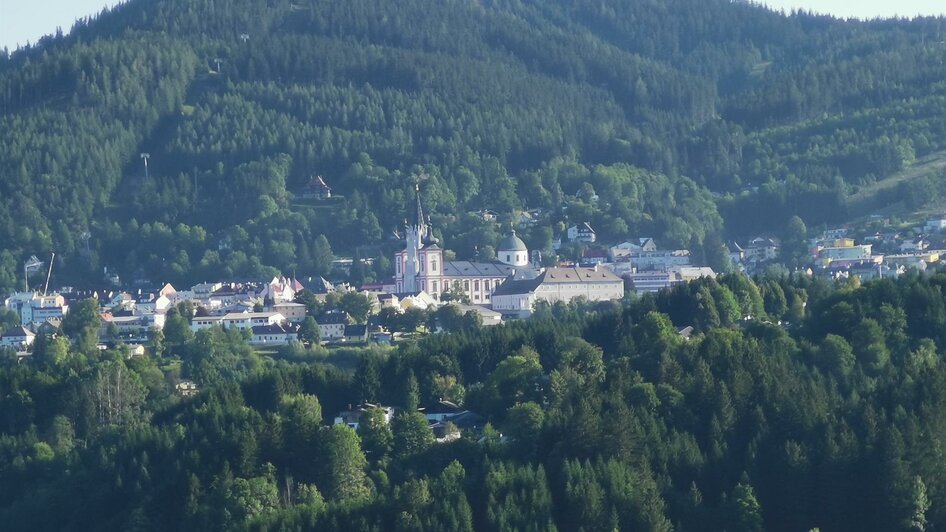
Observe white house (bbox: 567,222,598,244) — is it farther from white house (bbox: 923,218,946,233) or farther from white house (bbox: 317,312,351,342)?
white house (bbox: 317,312,351,342)

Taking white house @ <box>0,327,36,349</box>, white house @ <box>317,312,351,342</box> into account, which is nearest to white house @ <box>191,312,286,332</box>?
white house @ <box>317,312,351,342</box>

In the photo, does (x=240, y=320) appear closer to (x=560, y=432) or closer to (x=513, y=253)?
(x=513, y=253)

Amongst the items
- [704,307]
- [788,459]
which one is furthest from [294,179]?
[788,459]

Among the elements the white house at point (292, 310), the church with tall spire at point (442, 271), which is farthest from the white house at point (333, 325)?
the church with tall spire at point (442, 271)

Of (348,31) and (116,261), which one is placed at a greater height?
(348,31)

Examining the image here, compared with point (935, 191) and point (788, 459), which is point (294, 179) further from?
point (788, 459)

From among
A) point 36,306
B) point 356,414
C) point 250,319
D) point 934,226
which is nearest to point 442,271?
point 250,319

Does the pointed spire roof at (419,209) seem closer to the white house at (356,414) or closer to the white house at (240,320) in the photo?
the white house at (240,320)
